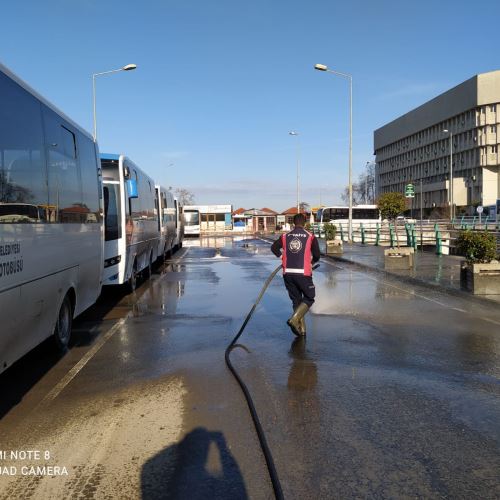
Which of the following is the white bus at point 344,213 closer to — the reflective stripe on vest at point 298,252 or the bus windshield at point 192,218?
the bus windshield at point 192,218

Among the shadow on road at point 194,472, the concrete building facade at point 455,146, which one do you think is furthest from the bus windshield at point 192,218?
the shadow on road at point 194,472

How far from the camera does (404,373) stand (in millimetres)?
5988

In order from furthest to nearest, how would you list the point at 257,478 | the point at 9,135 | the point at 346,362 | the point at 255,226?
the point at 255,226 → the point at 346,362 → the point at 9,135 → the point at 257,478

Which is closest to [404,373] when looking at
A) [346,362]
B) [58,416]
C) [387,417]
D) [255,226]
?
[346,362]

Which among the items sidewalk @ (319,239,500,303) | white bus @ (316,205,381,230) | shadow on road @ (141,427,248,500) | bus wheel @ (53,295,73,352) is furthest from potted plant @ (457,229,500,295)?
white bus @ (316,205,381,230)

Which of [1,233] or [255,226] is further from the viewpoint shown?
[255,226]

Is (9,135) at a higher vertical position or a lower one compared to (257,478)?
higher

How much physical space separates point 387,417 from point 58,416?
113 inches

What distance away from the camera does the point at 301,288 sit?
25.0ft

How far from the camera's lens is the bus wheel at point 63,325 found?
6797 mm

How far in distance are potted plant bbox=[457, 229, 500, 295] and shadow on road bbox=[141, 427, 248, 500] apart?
906 centimetres

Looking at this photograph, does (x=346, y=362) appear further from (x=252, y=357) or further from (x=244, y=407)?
(x=244, y=407)

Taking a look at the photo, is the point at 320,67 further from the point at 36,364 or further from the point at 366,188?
the point at 366,188

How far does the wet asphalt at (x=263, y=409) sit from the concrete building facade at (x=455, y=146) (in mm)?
85273
